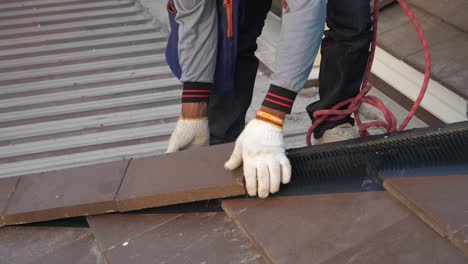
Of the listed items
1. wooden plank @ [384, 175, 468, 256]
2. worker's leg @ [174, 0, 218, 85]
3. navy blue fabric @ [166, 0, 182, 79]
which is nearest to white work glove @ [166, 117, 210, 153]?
worker's leg @ [174, 0, 218, 85]

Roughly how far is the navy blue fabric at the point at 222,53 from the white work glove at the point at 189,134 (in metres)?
0.25

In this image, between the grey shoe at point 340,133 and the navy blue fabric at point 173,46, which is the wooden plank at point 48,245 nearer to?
the navy blue fabric at point 173,46

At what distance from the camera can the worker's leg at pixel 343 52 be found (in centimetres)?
251

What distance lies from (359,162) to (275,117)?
363 mm

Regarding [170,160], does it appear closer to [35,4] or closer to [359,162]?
[359,162]

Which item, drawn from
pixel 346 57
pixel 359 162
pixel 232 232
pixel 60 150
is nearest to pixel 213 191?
pixel 232 232

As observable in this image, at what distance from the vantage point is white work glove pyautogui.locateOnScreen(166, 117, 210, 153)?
8.32ft

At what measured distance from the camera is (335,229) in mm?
1609

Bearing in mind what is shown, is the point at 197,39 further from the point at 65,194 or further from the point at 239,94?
the point at 65,194

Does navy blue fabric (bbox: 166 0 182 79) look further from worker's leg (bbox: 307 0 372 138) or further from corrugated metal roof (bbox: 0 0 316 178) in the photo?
corrugated metal roof (bbox: 0 0 316 178)

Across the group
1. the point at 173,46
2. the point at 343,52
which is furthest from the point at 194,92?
the point at 343,52

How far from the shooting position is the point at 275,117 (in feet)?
6.67

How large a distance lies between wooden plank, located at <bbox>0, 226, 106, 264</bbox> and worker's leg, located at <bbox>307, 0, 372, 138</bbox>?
1328mm

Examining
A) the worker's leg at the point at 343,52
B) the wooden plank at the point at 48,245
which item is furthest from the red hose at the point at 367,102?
the wooden plank at the point at 48,245
